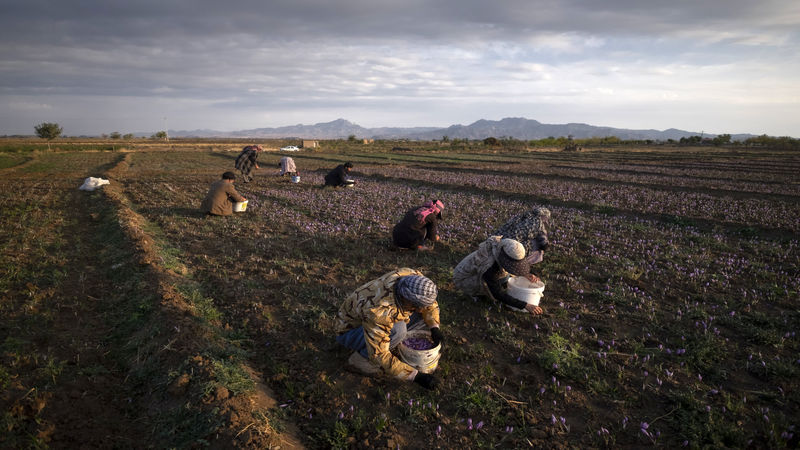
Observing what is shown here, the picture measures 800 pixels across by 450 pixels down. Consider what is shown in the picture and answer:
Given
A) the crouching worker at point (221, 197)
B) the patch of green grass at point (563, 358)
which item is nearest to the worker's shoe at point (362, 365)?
the patch of green grass at point (563, 358)

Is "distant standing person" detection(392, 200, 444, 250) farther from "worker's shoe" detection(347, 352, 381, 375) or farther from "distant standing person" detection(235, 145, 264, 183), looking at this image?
"distant standing person" detection(235, 145, 264, 183)

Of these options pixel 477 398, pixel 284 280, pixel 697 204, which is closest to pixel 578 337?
pixel 477 398

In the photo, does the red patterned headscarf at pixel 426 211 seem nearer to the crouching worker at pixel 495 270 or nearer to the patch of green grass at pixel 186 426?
the crouching worker at pixel 495 270

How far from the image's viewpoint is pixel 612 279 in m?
7.71

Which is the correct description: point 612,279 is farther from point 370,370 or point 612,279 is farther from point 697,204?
point 697,204

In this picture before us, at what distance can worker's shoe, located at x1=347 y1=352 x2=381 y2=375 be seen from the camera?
4547 mm

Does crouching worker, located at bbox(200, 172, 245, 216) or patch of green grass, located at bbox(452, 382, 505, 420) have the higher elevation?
crouching worker, located at bbox(200, 172, 245, 216)

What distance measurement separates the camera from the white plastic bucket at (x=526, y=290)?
596cm

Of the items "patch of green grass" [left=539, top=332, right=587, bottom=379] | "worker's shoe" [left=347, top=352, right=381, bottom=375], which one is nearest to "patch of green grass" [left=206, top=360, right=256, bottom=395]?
"worker's shoe" [left=347, top=352, right=381, bottom=375]

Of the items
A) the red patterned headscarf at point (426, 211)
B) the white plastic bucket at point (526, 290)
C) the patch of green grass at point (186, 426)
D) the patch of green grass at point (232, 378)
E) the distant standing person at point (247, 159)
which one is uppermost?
the distant standing person at point (247, 159)

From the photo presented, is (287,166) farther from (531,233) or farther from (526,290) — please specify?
(526,290)

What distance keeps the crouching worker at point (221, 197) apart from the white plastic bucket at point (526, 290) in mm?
9903

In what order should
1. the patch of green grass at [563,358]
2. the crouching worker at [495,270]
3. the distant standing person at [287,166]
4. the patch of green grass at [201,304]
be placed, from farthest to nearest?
the distant standing person at [287,166] < the patch of green grass at [201,304] < the crouching worker at [495,270] < the patch of green grass at [563,358]

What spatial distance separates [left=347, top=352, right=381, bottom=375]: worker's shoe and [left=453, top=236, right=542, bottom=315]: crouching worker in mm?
2380
